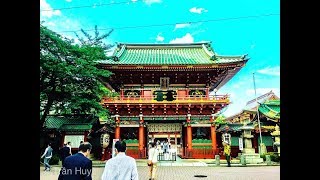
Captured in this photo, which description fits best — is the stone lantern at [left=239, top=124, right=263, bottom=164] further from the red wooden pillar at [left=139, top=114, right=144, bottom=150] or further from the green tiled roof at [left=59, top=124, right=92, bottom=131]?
the green tiled roof at [left=59, top=124, right=92, bottom=131]

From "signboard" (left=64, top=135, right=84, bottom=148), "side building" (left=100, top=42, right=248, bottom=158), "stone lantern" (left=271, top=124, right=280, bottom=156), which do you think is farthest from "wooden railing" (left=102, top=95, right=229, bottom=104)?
"stone lantern" (left=271, top=124, right=280, bottom=156)

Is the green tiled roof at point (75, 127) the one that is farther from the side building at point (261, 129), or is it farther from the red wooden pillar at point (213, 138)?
the side building at point (261, 129)

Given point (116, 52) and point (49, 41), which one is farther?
point (116, 52)

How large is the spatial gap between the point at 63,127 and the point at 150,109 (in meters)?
5.02

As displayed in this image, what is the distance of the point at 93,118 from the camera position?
18.6 m

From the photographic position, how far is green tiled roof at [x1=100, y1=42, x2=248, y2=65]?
59.4 feet

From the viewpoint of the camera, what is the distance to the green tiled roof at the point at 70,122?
1725 centimetres

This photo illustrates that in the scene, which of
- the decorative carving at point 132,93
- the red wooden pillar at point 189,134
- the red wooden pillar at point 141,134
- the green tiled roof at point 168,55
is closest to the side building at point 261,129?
the red wooden pillar at point 189,134

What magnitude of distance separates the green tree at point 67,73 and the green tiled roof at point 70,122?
0.70 m

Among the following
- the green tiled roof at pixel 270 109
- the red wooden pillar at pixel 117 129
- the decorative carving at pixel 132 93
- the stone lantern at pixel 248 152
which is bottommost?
the stone lantern at pixel 248 152

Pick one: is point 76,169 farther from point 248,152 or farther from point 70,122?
point 70,122

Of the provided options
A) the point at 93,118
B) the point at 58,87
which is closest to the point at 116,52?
the point at 93,118
